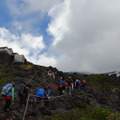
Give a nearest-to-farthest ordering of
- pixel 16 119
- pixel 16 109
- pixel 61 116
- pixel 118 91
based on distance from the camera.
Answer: pixel 16 119, pixel 61 116, pixel 16 109, pixel 118 91

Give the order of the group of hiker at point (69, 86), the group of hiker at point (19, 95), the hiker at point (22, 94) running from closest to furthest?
the group of hiker at point (19, 95), the hiker at point (22, 94), the group of hiker at point (69, 86)

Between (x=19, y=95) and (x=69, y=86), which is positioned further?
(x=69, y=86)

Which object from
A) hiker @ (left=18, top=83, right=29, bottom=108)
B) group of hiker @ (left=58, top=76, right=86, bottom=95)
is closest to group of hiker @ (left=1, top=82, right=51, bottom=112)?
hiker @ (left=18, top=83, right=29, bottom=108)

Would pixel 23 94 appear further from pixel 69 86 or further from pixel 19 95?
pixel 69 86

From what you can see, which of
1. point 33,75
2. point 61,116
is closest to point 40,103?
point 61,116

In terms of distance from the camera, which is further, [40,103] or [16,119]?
[40,103]

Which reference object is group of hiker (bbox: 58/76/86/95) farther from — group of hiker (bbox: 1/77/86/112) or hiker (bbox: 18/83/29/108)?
hiker (bbox: 18/83/29/108)

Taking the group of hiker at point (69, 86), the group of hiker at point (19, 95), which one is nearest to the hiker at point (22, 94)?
A: the group of hiker at point (19, 95)

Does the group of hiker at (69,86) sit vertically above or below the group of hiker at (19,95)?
above

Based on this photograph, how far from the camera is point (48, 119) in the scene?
1054cm

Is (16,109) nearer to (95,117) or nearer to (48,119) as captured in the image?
(48,119)

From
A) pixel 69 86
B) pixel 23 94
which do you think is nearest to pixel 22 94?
pixel 23 94

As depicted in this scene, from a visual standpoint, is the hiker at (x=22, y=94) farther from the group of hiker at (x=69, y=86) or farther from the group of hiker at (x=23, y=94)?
the group of hiker at (x=69, y=86)

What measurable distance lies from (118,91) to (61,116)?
71.7ft
